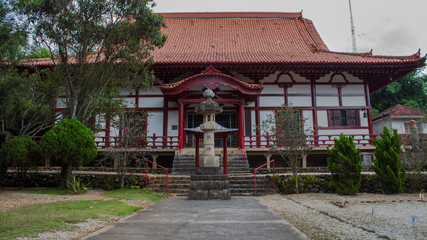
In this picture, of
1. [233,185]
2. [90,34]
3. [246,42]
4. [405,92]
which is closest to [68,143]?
[90,34]

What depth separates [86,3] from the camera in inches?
372

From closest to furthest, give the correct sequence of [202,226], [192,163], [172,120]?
[202,226] < [192,163] < [172,120]

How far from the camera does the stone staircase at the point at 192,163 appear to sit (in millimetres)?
11922

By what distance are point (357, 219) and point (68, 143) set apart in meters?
8.36

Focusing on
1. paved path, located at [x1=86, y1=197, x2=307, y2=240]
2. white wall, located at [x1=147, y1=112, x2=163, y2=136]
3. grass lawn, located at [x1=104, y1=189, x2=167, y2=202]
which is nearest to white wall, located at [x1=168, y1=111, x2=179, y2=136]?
white wall, located at [x1=147, y1=112, x2=163, y2=136]

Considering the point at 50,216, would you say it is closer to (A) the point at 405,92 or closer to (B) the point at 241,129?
(B) the point at 241,129

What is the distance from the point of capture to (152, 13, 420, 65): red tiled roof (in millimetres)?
14602

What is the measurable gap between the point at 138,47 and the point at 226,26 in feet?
38.7

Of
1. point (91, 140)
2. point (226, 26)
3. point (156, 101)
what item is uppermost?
point (226, 26)

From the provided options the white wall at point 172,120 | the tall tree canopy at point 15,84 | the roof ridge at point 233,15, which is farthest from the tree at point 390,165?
the roof ridge at point 233,15

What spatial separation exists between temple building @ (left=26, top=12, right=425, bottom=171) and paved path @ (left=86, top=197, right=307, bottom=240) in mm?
6473

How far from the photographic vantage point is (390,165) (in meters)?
9.83

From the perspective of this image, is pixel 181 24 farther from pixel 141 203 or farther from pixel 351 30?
pixel 351 30

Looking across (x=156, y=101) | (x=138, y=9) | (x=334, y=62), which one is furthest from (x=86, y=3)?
(x=334, y=62)
